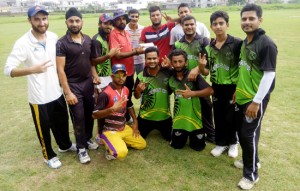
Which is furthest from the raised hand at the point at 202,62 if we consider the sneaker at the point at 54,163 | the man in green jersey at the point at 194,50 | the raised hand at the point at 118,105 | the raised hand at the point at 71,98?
the sneaker at the point at 54,163

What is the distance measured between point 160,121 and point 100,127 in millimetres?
1125

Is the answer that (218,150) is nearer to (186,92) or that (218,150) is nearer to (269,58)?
(186,92)

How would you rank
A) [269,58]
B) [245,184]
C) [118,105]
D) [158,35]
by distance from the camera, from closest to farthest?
1. [269,58]
2. [245,184]
3. [118,105]
4. [158,35]

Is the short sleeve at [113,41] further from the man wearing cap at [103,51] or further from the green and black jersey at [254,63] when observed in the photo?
the green and black jersey at [254,63]

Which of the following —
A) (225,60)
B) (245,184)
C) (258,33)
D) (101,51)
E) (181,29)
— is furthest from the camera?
(181,29)

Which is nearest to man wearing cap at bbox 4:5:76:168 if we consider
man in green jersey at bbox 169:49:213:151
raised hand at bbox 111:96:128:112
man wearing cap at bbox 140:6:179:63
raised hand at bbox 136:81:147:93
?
raised hand at bbox 111:96:128:112

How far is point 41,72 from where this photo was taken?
374 cm

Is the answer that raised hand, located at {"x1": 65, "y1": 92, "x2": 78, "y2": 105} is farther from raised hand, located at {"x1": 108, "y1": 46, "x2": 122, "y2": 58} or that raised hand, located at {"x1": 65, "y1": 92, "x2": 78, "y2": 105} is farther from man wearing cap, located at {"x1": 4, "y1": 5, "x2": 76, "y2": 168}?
raised hand, located at {"x1": 108, "y1": 46, "x2": 122, "y2": 58}

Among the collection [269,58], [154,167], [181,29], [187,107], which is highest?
[181,29]

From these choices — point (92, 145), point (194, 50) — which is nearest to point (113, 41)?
point (194, 50)

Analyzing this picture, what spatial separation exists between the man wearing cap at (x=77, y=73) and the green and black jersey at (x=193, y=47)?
163cm

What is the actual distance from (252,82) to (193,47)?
1.53 m

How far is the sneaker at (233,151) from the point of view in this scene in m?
4.54

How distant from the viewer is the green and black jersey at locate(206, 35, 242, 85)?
160 inches
